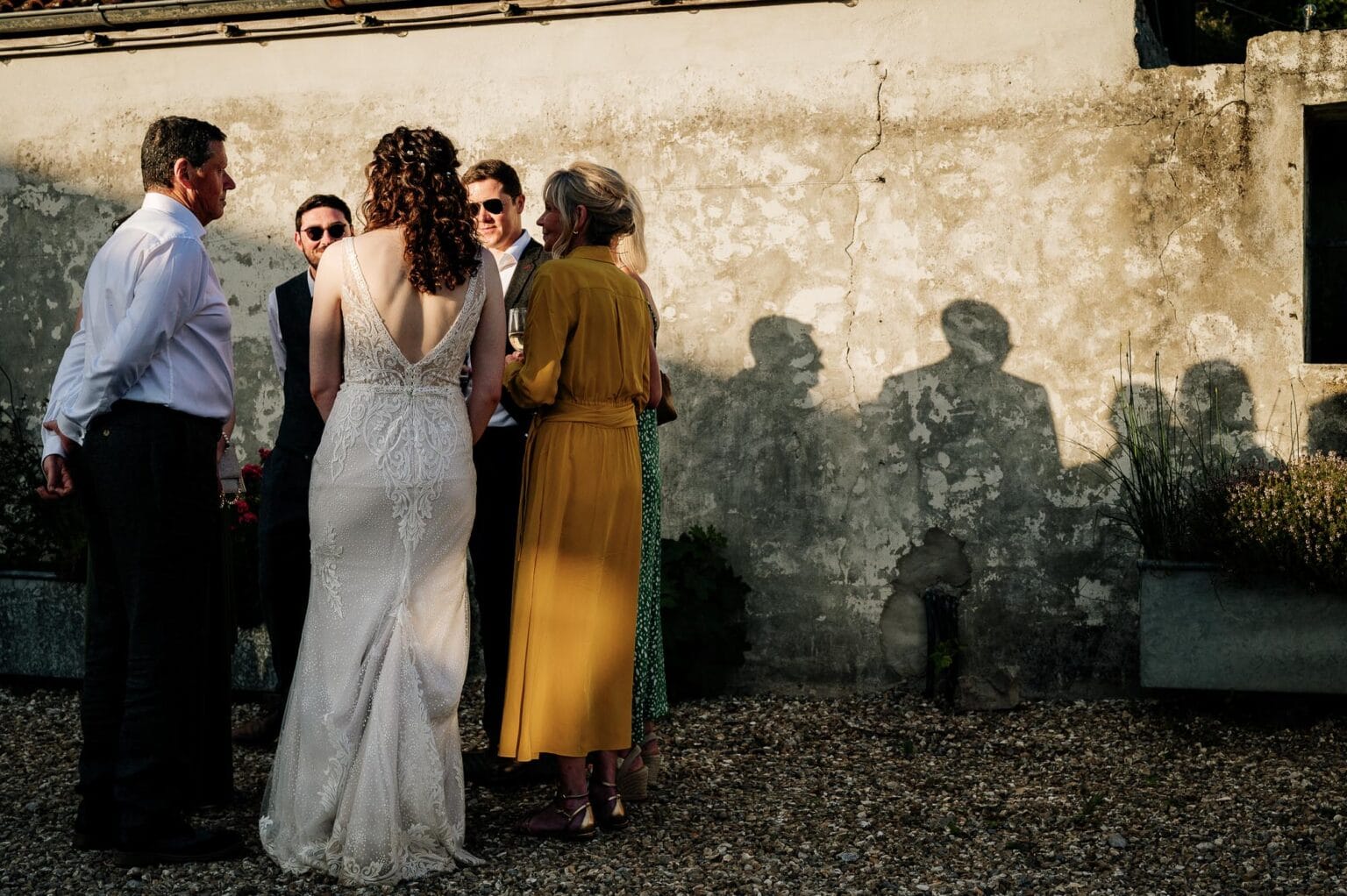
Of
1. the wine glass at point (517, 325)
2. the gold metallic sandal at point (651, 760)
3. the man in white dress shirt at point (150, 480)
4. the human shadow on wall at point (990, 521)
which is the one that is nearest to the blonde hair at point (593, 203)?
the wine glass at point (517, 325)

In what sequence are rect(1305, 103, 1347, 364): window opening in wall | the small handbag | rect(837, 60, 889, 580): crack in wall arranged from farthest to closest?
rect(1305, 103, 1347, 364): window opening in wall < rect(837, 60, 889, 580): crack in wall < the small handbag

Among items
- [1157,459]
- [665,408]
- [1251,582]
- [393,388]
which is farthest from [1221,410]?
[393,388]

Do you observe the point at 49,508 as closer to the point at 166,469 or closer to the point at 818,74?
the point at 166,469

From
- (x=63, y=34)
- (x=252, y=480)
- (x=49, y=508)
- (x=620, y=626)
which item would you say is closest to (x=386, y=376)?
(x=620, y=626)

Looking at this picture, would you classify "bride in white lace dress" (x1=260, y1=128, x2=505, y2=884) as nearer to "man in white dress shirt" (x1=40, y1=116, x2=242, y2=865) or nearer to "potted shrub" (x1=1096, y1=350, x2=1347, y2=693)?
"man in white dress shirt" (x1=40, y1=116, x2=242, y2=865)

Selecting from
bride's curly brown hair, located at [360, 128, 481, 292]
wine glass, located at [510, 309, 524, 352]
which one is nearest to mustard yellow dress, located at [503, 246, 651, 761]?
wine glass, located at [510, 309, 524, 352]

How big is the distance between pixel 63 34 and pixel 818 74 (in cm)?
406

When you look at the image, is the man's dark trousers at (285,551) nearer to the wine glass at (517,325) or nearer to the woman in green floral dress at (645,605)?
the wine glass at (517,325)

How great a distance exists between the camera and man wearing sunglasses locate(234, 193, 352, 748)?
4.78m

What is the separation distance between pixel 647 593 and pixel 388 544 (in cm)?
100

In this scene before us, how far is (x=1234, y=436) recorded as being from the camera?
5.89m

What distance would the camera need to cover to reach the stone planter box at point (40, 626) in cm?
642

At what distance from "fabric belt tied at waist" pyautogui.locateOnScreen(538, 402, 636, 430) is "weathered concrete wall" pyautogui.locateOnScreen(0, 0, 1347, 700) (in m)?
2.19

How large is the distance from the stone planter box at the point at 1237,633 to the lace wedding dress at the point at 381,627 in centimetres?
298
